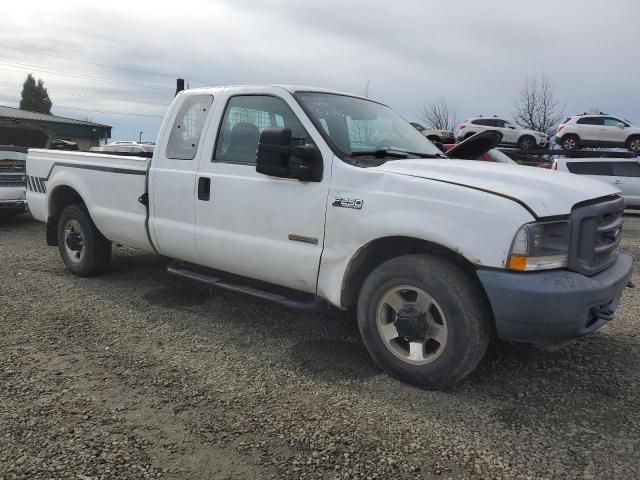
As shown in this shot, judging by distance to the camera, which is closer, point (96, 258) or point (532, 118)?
point (96, 258)

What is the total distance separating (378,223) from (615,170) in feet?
47.5

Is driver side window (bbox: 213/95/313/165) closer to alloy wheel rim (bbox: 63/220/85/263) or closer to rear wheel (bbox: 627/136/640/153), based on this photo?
alloy wheel rim (bbox: 63/220/85/263)

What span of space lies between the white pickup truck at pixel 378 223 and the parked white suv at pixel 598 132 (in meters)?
17.8

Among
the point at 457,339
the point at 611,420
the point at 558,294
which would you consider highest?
the point at 558,294

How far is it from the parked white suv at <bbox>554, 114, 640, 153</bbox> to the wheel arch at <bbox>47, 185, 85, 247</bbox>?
18872 millimetres

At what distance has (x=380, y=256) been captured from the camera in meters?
3.63

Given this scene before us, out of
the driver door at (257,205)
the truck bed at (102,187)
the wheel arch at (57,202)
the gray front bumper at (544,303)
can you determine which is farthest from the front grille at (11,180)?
the gray front bumper at (544,303)

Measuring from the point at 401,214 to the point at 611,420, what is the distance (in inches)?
63.9

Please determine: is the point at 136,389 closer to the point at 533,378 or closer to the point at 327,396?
the point at 327,396

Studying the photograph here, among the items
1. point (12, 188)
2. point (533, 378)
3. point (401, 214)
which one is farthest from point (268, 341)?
point (12, 188)

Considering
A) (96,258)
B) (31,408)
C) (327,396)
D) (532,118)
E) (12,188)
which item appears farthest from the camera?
(532,118)

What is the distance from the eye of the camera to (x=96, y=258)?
568 cm

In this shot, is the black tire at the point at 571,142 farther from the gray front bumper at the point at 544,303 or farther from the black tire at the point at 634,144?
the gray front bumper at the point at 544,303

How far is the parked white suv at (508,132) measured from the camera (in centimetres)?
2156
